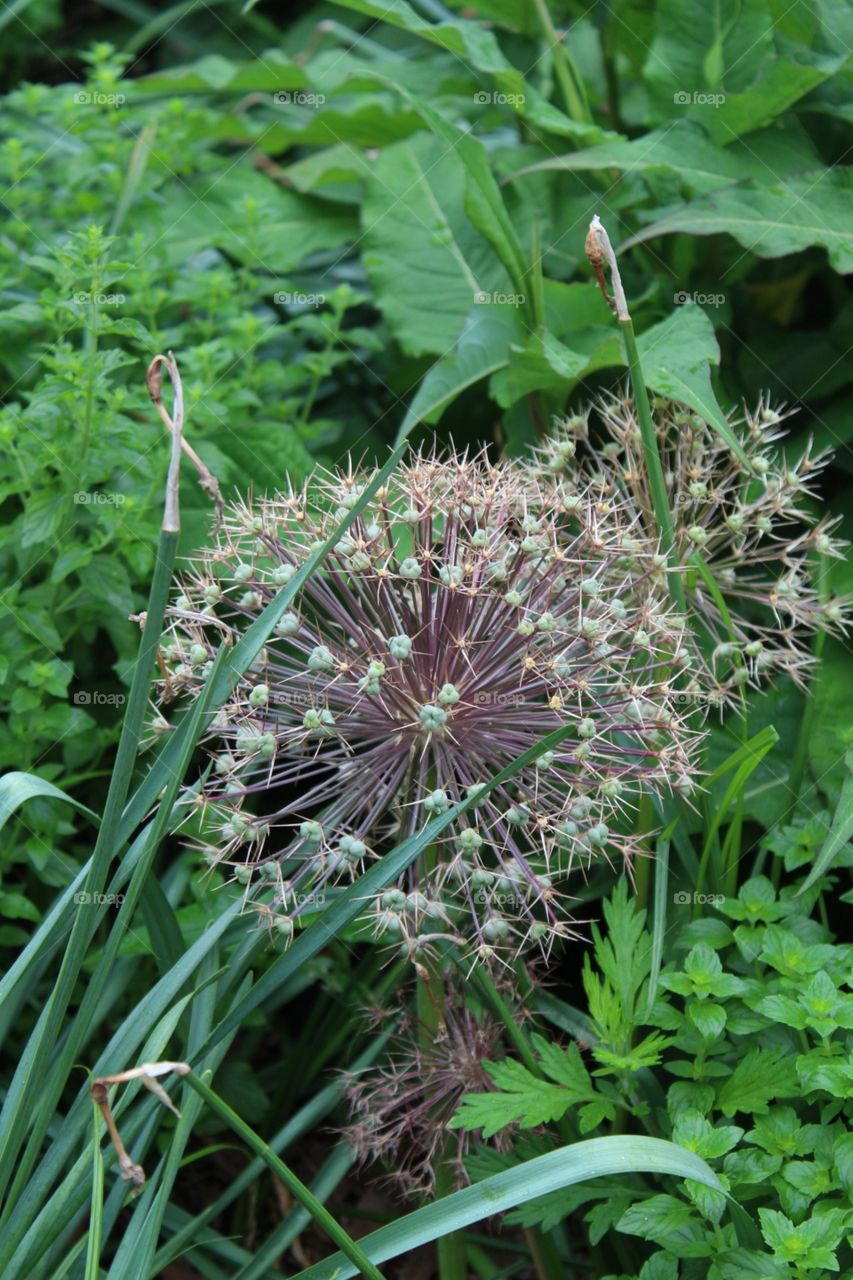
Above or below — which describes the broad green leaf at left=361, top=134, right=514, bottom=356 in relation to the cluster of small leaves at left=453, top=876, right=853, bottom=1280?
above

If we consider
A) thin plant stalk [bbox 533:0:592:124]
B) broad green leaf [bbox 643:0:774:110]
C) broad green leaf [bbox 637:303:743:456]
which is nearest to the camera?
broad green leaf [bbox 637:303:743:456]

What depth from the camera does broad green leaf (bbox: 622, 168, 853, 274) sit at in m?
1.76

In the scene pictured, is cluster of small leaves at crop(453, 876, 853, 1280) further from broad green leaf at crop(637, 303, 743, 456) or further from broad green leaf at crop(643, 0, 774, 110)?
broad green leaf at crop(643, 0, 774, 110)

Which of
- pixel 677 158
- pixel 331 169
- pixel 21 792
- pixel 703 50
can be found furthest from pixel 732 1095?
pixel 331 169

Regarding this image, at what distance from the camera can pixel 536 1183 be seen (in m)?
1.08

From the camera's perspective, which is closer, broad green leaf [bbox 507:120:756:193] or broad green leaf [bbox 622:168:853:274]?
broad green leaf [bbox 622:168:853:274]

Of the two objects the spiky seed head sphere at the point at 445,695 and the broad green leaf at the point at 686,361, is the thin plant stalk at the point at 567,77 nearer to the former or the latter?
the broad green leaf at the point at 686,361

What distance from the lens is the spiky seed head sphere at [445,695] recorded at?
1251 mm

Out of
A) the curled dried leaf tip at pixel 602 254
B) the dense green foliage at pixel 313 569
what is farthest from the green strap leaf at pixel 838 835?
the curled dried leaf tip at pixel 602 254

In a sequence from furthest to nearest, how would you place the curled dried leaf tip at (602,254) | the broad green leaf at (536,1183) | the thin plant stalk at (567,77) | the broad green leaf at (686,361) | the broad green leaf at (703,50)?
1. the thin plant stalk at (567,77)
2. the broad green leaf at (703,50)
3. the broad green leaf at (686,361)
4. the curled dried leaf tip at (602,254)
5. the broad green leaf at (536,1183)

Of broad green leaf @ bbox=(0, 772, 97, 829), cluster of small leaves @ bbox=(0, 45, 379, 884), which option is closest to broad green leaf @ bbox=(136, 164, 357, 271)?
cluster of small leaves @ bbox=(0, 45, 379, 884)

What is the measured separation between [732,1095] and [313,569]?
0.66 metres

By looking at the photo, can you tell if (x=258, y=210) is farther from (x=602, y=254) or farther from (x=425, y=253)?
(x=602, y=254)

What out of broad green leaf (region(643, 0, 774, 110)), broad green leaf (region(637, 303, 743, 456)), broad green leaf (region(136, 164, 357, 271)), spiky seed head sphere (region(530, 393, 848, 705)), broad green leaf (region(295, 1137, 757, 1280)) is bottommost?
broad green leaf (region(295, 1137, 757, 1280))
